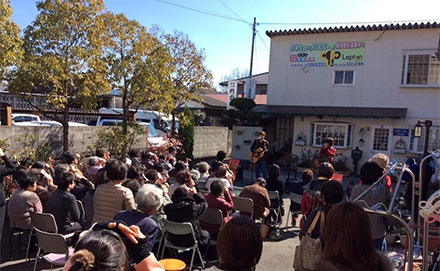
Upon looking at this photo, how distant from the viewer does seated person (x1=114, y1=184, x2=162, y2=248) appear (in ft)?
9.78

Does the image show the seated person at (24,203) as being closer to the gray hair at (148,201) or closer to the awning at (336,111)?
the gray hair at (148,201)

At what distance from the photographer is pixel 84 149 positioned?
937 cm

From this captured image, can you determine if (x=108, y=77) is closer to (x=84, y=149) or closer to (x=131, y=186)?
(x=84, y=149)

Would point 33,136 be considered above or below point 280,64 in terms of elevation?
below

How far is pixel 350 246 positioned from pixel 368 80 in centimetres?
1250

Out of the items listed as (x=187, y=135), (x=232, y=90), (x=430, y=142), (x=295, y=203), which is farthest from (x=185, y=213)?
(x=232, y=90)

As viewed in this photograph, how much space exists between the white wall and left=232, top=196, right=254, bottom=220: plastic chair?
961 cm

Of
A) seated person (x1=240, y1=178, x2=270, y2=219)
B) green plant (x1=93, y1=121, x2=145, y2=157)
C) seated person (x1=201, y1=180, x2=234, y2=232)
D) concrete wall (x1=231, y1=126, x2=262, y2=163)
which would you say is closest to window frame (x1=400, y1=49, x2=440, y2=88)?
concrete wall (x1=231, y1=126, x2=262, y2=163)

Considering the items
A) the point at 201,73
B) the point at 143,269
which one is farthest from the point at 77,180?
the point at 201,73

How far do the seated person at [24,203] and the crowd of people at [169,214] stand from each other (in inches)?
0.5

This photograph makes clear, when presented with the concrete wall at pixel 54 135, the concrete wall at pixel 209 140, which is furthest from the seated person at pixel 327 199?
the concrete wall at pixel 209 140

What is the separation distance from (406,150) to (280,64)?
20.2 ft

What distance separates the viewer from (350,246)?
192cm

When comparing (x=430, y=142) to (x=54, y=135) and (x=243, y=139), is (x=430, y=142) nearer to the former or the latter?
(x=243, y=139)
